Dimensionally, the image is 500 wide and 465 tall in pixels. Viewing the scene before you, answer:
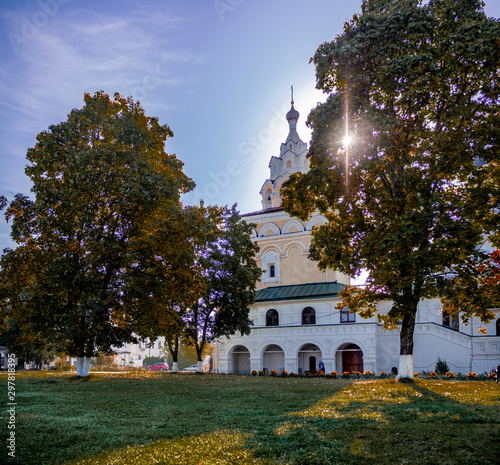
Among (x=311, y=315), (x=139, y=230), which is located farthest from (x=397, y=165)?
(x=311, y=315)

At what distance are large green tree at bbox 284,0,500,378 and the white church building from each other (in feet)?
52.0

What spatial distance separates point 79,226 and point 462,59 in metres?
14.5

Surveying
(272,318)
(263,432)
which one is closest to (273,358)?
(272,318)

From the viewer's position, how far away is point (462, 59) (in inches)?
517

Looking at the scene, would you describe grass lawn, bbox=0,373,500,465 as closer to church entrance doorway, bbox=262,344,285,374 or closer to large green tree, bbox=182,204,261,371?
large green tree, bbox=182,204,261,371

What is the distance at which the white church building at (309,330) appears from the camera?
95.2ft

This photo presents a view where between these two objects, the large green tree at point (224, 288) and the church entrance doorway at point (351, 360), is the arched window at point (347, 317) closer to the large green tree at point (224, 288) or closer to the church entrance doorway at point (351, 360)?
the church entrance doorway at point (351, 360)

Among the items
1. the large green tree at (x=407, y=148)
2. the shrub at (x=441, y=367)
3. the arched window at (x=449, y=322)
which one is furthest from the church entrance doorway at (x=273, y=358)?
the large green tree at (x=407, y=148)

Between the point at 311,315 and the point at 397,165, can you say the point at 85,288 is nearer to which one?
the point at 397,165

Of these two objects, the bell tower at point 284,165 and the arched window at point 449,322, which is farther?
the bell tower at point 284,165

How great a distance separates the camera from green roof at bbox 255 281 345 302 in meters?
36.2

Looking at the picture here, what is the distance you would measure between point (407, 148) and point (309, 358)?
26.3m

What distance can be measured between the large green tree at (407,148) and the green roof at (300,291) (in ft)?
66.1

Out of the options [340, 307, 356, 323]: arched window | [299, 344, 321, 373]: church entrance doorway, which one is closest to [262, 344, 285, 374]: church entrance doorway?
[299, 344, 321, 373]: church entrance doorway
